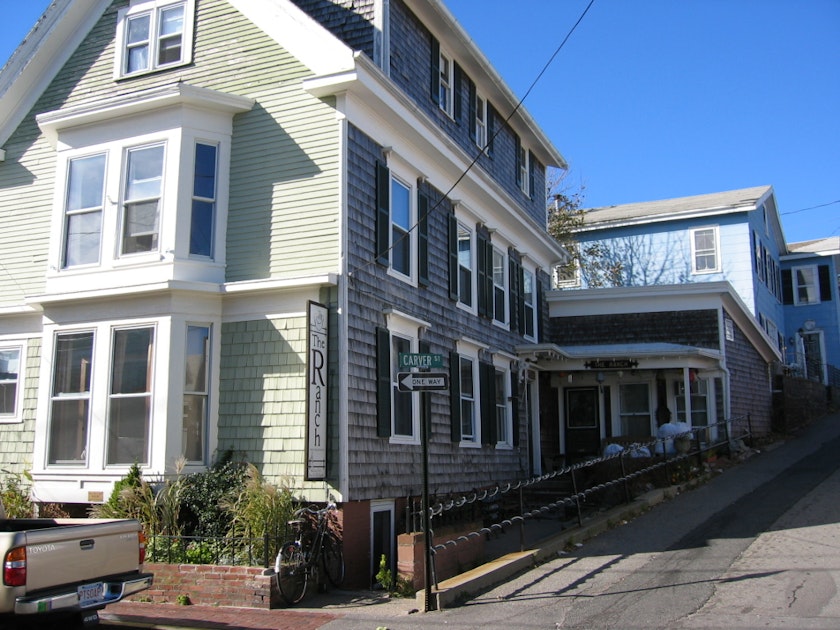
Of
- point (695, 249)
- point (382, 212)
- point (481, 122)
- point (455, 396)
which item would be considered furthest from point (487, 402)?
point (695, 249)

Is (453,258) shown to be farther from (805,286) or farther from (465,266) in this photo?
(805,286)

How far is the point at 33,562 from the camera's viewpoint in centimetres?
739

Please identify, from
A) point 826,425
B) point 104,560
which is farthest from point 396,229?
point 826,425

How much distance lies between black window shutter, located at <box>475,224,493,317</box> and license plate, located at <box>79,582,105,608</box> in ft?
34.5

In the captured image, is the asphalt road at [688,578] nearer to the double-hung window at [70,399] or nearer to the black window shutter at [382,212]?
the black window shutter at [382,212]

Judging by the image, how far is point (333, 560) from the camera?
1111 cm

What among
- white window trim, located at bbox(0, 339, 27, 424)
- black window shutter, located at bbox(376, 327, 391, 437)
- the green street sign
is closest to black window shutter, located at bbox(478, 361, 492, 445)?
black window shutter, located at bbox(376, 327, 391, 437)

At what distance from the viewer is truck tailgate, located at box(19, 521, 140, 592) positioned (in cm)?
745

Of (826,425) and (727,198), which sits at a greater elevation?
(727,198)

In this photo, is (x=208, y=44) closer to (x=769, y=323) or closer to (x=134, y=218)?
(x=134, y=218)

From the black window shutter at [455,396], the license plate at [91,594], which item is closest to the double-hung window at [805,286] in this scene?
the black window shutter at [455,396]

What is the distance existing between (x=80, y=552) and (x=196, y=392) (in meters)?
4.48

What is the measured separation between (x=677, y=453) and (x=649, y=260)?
15.3 meters

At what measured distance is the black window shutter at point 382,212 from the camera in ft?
43.0
